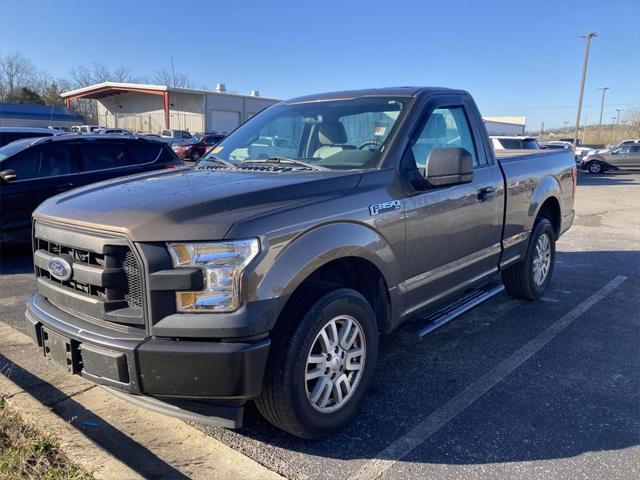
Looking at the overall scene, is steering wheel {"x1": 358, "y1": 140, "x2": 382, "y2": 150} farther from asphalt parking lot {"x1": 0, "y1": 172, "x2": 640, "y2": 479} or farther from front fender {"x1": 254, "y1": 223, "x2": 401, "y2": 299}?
asphalt parking lot {"x1": 0, "y1": 172, "x2": 640, "y2": 479}

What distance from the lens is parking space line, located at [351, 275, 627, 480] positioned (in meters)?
2.71

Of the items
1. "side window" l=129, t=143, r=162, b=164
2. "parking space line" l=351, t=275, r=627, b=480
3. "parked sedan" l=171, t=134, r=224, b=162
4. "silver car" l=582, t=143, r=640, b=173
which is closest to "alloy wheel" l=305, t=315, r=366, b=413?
"parking space line" l=351, t=275, r=627, b=480

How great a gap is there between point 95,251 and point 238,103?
43696mm

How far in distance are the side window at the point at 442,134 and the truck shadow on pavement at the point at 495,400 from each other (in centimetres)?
149

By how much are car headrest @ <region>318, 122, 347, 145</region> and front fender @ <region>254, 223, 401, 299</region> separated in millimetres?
922

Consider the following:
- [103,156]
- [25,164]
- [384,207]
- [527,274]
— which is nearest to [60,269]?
[384,207]

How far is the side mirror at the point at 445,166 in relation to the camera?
129 inches

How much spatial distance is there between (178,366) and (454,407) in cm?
183

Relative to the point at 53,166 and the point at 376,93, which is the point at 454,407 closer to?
the point at 376,93

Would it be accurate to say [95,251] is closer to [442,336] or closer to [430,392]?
[430,392]

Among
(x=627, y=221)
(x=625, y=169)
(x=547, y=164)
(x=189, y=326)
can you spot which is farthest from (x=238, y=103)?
(x=189, y=326)

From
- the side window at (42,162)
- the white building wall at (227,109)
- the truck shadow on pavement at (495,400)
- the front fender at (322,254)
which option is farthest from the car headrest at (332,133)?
the white building wall at (227,109)

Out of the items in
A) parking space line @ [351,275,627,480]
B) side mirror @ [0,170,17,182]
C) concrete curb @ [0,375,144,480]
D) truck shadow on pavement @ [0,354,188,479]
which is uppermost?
side mirror @ [0,170,17,182]

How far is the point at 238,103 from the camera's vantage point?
44.2m
